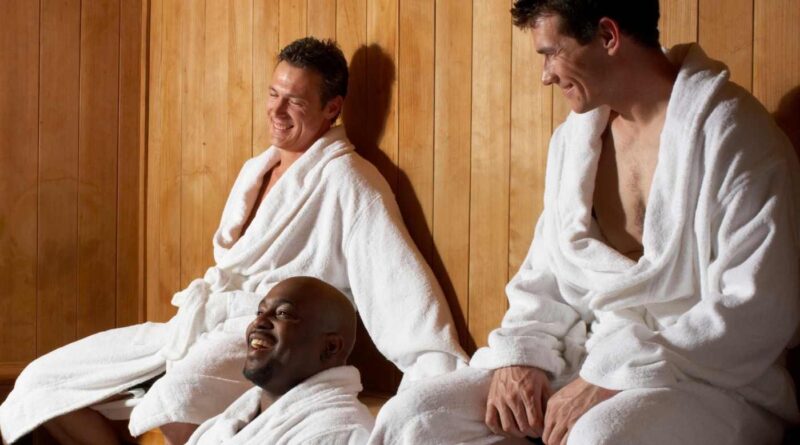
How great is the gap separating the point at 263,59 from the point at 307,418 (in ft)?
5.21

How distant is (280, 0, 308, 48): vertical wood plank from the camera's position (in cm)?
349

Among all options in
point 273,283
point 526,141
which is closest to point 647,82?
point 526,141

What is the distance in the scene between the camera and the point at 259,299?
122 inches

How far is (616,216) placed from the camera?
2324 mm

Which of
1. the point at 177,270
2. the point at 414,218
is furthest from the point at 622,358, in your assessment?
the point at 177,270

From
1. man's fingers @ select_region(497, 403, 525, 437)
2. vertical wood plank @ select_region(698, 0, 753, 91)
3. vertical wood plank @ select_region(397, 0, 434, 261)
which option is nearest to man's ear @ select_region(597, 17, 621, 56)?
vertical wood plank @ select_region(698, 0, 753, 91)

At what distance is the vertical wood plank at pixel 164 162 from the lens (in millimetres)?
4000

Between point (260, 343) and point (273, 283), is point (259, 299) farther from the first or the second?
point (260, 343)

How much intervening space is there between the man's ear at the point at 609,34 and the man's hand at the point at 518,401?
0.59m

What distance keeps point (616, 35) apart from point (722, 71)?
197 millimetres

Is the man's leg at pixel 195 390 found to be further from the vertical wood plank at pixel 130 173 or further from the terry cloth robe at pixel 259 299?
the vertical wood plank at pixel 130 173

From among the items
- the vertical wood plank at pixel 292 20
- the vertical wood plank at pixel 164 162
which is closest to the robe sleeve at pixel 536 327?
the vertical wood plank at pixel 292 20

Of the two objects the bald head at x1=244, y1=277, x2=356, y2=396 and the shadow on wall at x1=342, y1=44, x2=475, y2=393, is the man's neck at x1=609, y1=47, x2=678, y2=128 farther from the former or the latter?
the shadow on wall at x1=342, y1=44, x2=475, y2=393

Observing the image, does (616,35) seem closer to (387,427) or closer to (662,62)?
(662,62)
